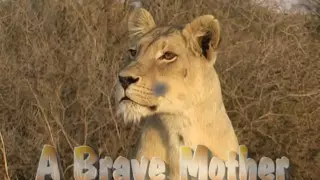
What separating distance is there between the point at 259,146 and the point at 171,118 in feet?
14.3

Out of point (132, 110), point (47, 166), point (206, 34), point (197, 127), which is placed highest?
point (206, 34)

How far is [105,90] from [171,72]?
3880 mm

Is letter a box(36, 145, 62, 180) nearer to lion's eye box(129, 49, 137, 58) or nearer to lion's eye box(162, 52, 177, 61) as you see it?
lion's eye box(129, 49, 137, 58)

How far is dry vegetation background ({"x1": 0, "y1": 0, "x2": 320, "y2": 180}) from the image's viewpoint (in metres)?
7.18

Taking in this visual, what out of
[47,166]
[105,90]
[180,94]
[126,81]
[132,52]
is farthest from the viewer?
[105,90]

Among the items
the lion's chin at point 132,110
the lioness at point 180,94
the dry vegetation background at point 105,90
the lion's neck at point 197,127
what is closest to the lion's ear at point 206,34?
the lioness at point 180,94

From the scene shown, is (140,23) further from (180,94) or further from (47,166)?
(47,166)

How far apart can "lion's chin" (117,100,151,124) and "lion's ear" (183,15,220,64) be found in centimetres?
47

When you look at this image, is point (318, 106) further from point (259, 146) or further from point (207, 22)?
point (207, 22)

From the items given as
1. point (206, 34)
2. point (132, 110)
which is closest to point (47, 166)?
point (132, 110)

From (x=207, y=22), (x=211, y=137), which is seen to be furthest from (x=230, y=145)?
(x=207, y=22)

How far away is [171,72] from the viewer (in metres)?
3.35

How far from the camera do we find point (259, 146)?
298 inches

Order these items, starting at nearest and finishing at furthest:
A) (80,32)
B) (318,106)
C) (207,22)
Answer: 1. (207,22)
2. (318,106)
3. (80,32)
